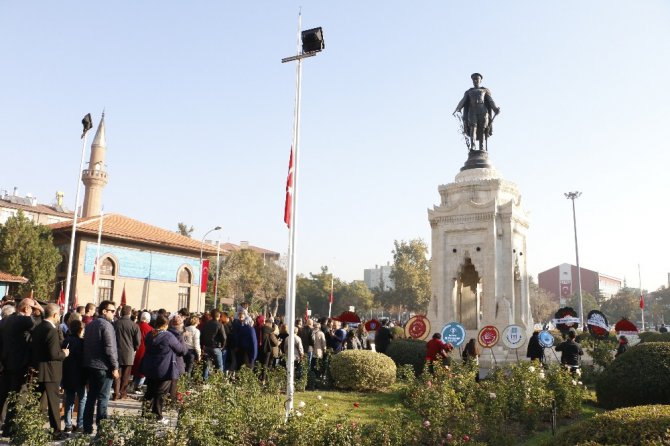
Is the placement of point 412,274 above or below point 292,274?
above

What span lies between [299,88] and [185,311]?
6000 mm

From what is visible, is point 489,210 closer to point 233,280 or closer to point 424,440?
point 424,440

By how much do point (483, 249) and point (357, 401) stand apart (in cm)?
960

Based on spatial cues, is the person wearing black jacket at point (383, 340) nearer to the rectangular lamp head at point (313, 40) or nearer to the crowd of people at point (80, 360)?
the crowd of people at point (80, 360)

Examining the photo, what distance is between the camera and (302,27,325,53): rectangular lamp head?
1082 centimetres

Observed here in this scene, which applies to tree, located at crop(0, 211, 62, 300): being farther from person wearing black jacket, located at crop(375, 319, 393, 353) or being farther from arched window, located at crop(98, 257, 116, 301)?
person wearing black jacket, located at crop(375, 319, 393, 353)

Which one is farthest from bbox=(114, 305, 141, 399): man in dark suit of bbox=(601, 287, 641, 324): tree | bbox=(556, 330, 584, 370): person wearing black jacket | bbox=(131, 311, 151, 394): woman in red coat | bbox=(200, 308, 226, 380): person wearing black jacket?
bbox=(601, 287, 641, 324): tree

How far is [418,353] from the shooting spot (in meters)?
15.9

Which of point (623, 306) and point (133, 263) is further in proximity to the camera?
point (623, 306)

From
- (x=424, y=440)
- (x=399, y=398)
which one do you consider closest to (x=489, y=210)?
(x=399, y=398)

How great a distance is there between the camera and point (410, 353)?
16016 millimetres

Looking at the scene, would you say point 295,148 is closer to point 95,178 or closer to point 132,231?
point 132,231

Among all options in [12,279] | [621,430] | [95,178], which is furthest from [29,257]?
[621,430]

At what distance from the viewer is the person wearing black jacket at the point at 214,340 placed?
40.9 feet
